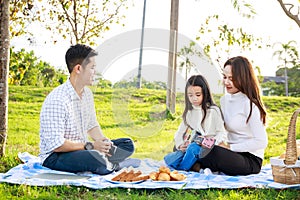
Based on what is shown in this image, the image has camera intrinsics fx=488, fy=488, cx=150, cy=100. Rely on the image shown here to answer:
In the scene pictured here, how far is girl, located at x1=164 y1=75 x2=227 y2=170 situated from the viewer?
336cm

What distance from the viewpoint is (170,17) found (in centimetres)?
440

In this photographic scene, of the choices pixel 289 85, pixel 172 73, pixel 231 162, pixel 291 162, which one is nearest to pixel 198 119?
pixel 231 162

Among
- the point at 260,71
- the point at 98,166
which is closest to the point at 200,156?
the point at 98,166

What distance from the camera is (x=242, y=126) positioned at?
11.3 feet

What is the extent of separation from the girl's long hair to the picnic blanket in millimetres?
512

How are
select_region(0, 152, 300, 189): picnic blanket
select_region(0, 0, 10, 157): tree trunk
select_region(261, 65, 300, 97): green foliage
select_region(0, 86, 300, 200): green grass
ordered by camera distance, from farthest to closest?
select_region(261, 65, 300, 97): green foliage → select_region(0, 0, 10, 157): tree trunk → select_region(0, 152, 300, 189): picnic blanket → select_region(0, 86, 300, 200): green grass

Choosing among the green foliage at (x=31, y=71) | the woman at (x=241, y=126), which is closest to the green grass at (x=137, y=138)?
the woman at (x=241, y=126)

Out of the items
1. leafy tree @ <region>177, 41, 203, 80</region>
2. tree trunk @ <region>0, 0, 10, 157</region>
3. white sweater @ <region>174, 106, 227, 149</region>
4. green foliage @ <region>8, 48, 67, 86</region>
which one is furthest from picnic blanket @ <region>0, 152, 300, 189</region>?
green foliage @ <region>8, 48, 67, 86</region>

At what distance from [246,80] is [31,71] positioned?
4.98 m

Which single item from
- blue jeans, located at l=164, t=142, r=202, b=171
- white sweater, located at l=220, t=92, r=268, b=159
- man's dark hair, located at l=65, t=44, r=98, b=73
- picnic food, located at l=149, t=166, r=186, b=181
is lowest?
picnic food, located at l=149, t=166, r=186, b=181

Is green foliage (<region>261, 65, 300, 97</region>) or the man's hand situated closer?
the man's hand

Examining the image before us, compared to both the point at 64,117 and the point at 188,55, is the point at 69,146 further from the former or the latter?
the point at 188,55

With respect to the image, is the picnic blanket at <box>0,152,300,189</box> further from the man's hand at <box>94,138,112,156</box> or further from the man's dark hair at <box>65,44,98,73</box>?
the man's dark hair at <box>65,44,98,73</box>

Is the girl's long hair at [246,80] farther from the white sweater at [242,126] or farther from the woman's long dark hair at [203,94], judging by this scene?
the woman's long dark hair at [203,94]
